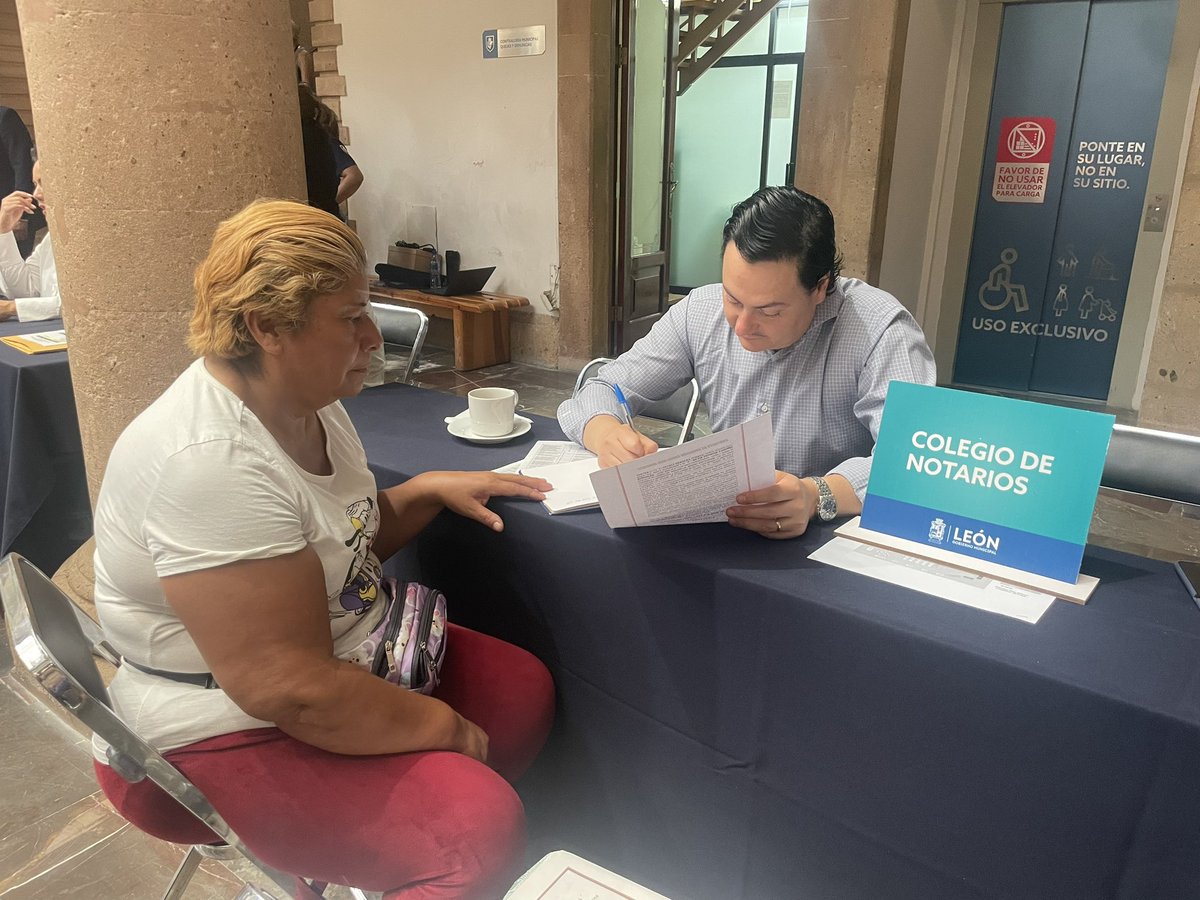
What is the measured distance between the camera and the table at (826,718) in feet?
3.10

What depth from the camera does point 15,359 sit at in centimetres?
247

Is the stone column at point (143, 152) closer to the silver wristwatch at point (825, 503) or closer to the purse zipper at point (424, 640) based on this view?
the purse zipper at point (424, 640)

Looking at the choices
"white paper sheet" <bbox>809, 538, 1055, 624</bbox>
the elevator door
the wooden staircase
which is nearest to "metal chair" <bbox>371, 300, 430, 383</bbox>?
"white paper sheet" <bbox>809, 538, 1055, 624</bbox>

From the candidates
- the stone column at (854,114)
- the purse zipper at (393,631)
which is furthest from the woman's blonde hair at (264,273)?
the stone column at (854,114)

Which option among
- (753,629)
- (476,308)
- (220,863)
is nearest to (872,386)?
(753,629)

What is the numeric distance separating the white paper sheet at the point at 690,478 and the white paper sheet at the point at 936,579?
0.52ft

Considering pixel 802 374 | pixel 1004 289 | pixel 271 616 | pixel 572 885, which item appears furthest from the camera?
pixel 1004 289

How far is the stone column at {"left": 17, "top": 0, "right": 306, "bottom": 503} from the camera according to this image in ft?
6.16

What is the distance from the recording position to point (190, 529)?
1.00 meters

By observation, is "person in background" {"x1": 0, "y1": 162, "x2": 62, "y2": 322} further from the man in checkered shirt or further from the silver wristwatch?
the silver wristwatch

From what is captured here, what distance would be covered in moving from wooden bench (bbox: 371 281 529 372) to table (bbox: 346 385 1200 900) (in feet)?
12.7

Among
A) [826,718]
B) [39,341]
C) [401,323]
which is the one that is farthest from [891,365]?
[39,341]

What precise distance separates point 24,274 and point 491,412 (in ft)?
8.16

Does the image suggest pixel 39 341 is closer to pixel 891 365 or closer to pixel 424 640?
pixel 424 640
